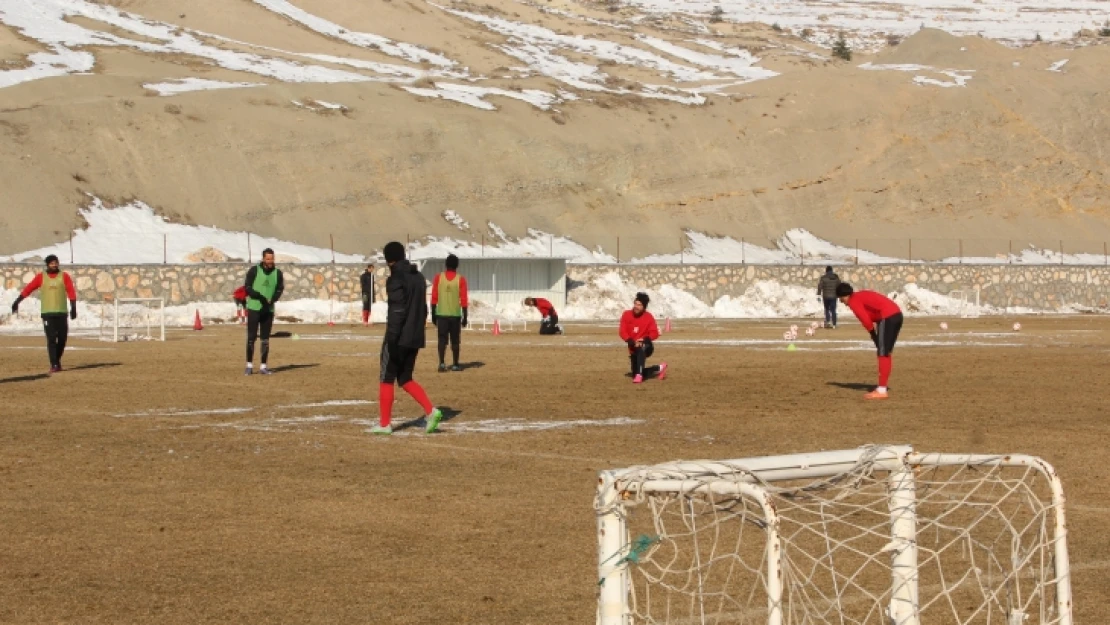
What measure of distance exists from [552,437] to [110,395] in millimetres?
7429

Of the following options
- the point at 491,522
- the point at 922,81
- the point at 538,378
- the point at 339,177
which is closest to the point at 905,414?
the point at 538,378

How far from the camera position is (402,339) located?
1591cm

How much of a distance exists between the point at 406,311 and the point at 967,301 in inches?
1812

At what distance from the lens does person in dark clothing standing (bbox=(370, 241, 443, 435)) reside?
52.2 ft

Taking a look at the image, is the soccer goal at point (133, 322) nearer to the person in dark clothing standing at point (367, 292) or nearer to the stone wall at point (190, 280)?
the stone wall at point (190, 280)

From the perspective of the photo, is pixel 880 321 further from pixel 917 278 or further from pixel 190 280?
pixel 917 278

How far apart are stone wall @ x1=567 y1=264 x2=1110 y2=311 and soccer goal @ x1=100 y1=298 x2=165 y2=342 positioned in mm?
15418

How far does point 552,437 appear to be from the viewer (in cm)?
1565

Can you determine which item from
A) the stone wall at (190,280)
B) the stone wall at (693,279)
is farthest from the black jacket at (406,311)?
the stone wall at (693,279)

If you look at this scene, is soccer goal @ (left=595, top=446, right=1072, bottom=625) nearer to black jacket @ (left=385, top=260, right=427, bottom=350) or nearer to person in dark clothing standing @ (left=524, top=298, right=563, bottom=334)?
black jacket @ (left=385, top=260, right=427, bottom=350)

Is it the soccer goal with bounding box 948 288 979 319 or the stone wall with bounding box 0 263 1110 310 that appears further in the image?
the soccer goal with bounding box 948 288 979 319

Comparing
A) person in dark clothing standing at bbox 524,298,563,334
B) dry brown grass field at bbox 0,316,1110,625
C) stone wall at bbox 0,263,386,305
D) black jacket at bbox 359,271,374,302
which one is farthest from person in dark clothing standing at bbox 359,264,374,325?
dry brown grass field at bbox 0,316,1110,625

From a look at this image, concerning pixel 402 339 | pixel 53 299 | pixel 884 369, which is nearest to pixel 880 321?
pixel 884 369

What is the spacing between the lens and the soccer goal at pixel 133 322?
3681cm
